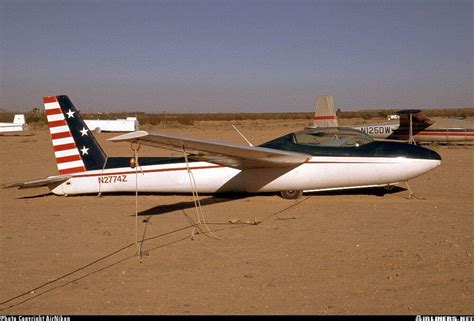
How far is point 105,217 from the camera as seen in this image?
34.7 feet

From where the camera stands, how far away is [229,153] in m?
10.9

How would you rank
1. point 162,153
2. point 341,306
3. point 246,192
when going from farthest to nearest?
1. point 162,153
2. point 246,192
3. point 341,306

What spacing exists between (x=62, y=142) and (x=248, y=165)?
4660 millimetres

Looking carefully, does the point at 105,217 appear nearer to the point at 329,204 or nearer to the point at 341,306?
the point at 329,204

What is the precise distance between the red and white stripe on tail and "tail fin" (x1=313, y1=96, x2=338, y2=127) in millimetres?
17612

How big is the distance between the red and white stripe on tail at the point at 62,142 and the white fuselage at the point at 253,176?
0.28 metres

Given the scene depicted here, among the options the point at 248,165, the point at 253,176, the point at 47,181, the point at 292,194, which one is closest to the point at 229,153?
the point at 248,165

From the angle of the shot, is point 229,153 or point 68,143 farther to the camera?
point 68,143

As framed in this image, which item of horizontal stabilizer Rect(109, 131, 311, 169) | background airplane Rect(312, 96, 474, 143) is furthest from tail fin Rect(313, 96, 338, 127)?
horizontal stabilizer Rect(109, 131, 311, 169)

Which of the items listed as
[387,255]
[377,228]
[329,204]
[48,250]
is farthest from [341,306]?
[329,204]

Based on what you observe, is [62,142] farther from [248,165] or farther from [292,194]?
[292,194]

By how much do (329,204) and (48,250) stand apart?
19.7ft

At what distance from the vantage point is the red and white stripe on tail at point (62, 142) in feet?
41.9

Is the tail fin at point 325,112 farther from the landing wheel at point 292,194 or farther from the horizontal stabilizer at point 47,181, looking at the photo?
the horizontal stabilizer at point 47,181
